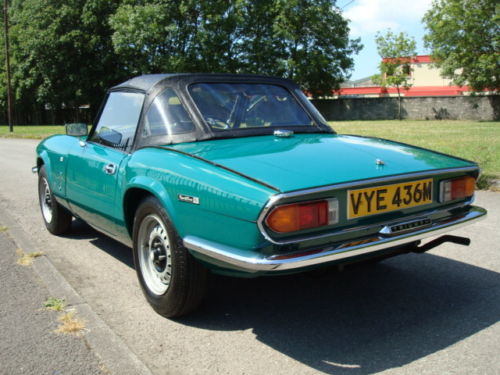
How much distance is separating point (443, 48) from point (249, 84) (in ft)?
120

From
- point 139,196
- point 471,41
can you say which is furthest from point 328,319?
point 471,41

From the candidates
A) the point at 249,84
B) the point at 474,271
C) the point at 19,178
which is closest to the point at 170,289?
the point at 249,84

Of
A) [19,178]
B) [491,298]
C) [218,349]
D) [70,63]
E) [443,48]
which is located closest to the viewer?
Result: [218,349]

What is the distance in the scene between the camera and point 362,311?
10.5 ft

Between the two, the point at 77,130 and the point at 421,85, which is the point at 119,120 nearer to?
the point at 77,130

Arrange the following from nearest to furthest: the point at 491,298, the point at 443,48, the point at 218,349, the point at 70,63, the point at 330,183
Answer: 1. the point at 330,183
2. the point at 218,349
3. the point at 491,298
4. the point at 443,48
5. the point at 70,63

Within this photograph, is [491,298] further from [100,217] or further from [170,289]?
[100,217]

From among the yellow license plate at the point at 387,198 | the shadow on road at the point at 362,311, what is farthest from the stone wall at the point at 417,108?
the yellow license plate at the point at 387,198

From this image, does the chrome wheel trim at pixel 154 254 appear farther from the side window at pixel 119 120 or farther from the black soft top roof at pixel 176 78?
the black soft top roof at pixel 176 78

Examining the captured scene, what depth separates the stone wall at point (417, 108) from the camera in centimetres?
3397

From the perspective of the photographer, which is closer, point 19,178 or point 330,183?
point 330,183

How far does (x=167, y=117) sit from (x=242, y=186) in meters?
1.18

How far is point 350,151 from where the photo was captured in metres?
3.13

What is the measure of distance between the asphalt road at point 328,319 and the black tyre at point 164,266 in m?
0.15
